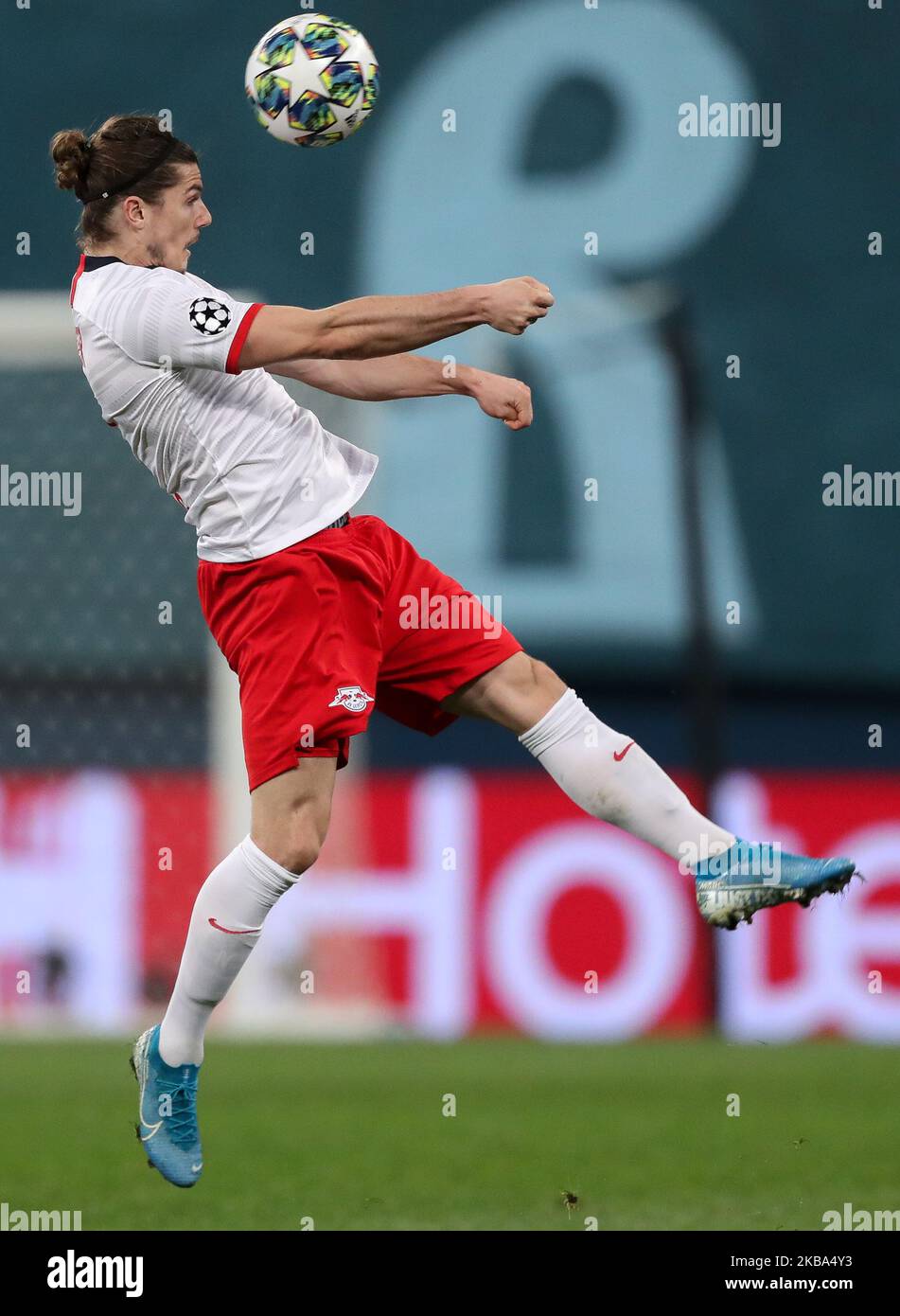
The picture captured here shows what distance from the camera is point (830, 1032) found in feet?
37.3

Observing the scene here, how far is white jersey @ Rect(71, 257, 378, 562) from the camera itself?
453 cm

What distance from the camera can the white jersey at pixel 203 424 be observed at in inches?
178

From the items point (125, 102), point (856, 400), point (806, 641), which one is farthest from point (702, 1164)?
point (125, 102)

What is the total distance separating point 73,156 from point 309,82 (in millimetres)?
550

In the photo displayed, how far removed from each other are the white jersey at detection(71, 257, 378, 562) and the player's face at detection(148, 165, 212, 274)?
65mm

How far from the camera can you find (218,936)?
4.61m
